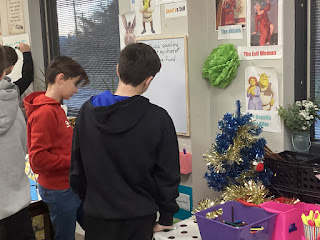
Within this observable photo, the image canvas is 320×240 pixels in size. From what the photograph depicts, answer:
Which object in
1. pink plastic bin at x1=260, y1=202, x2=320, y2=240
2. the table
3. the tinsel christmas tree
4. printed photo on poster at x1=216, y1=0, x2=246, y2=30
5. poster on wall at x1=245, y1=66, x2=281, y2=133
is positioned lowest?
the table

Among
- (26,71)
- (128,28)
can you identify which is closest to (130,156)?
(128,28)

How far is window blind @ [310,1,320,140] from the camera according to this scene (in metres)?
2.20

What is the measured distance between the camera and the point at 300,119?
7.08 feet

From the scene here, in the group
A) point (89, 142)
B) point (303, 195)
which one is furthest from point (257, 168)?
point (89, 142)

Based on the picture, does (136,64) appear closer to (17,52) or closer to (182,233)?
(182,233)

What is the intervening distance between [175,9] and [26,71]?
1790 mm

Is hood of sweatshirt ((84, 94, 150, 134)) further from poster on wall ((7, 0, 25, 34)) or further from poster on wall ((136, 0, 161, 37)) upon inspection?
poster on wall ((7, 0, 25, 34))

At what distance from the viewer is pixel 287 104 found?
87.2 inches

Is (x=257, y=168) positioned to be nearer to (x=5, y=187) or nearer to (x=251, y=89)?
(x=251, y=89)

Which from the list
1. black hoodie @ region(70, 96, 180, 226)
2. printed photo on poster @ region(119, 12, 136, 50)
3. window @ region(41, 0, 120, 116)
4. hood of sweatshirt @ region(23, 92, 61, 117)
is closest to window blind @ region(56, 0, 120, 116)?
window @ region(41, 0, 120, 116)

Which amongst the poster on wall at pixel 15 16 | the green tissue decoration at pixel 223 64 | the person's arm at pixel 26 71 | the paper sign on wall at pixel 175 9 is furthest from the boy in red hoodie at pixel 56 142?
the poster on wall at pixel 15 16

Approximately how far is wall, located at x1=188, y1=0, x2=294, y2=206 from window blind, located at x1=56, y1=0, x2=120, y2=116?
2.94 ft

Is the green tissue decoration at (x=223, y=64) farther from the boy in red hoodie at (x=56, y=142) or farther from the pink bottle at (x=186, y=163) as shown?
the boy in red hoodie at (x=56, y=142)

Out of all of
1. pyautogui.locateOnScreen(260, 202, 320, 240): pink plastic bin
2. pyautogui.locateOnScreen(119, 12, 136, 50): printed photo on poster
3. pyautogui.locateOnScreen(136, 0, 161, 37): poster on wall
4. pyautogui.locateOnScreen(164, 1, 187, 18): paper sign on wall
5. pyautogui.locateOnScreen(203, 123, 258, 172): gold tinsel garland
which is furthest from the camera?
pyautogui.locateOnScreen(119, 12, 136, 50): printed photo on poster
